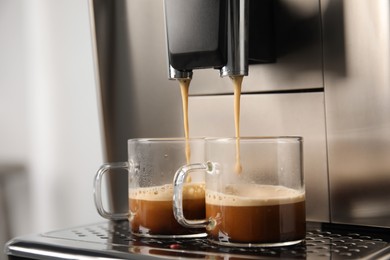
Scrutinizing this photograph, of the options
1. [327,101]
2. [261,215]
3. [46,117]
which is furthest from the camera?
[46,117]

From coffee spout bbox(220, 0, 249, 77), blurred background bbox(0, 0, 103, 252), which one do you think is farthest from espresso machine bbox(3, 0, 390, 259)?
blurred background bbox(0, 0, 103, 252)

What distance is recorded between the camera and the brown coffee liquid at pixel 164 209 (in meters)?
0.78

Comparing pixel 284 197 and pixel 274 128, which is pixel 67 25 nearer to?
pixel 274 128

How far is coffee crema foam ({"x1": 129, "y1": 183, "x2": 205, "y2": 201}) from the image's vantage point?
78 centimetres

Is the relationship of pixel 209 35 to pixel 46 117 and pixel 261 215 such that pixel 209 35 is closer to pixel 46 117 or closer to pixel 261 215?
pixel 261 215

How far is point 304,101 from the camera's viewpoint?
0.83m

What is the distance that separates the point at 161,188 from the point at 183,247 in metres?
0.09

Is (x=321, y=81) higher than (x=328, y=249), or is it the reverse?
(x=321, y=81)

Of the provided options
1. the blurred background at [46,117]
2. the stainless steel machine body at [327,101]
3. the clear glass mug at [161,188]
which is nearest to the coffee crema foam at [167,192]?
the clear glass mug at [161,188]

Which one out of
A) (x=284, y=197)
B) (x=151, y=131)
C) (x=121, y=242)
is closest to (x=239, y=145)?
(x=284, y=197)

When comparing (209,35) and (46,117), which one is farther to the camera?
(46,117)

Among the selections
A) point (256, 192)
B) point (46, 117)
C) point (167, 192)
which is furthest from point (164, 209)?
point (46, 117)

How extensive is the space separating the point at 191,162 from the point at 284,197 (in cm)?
13

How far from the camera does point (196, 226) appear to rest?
752mm
